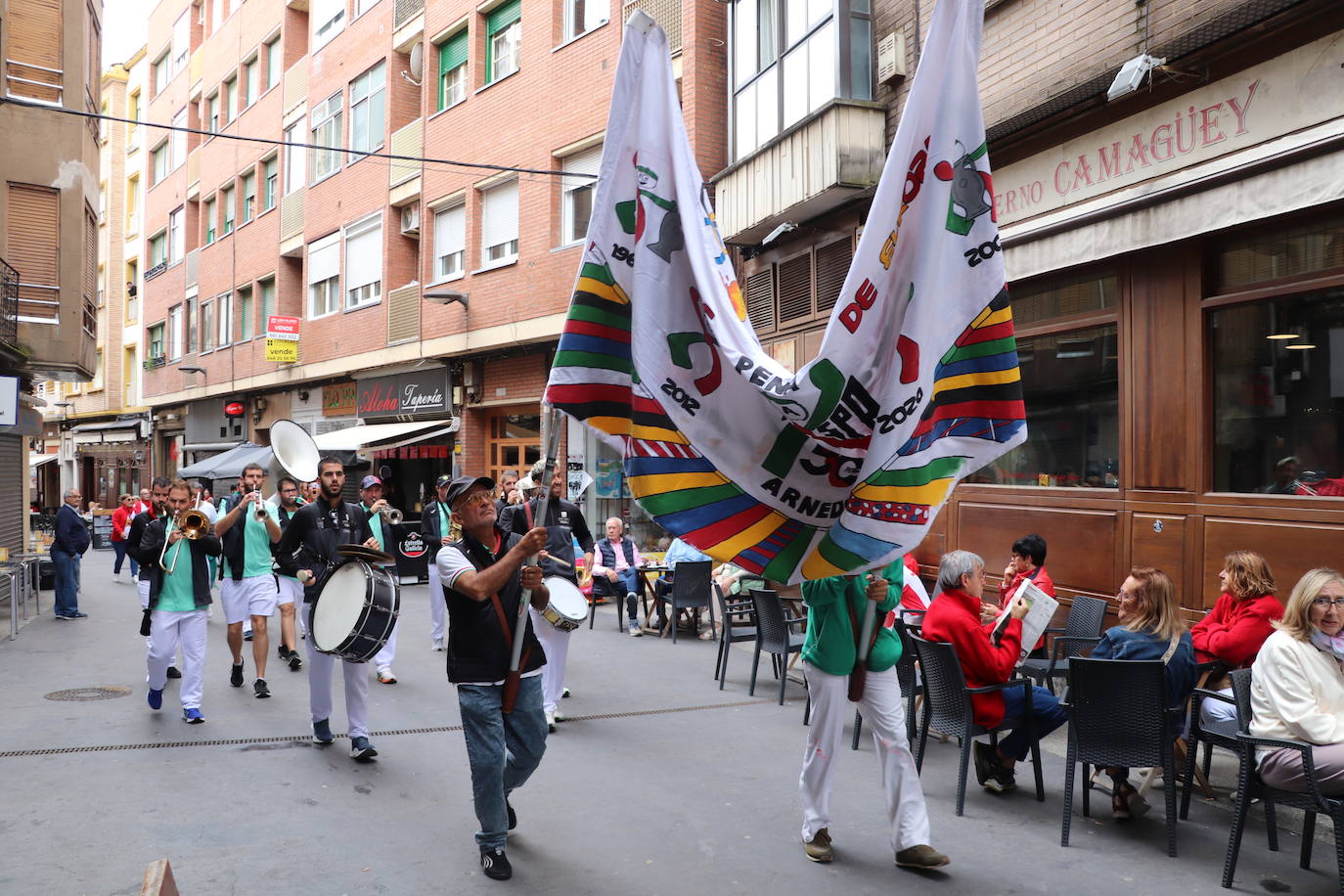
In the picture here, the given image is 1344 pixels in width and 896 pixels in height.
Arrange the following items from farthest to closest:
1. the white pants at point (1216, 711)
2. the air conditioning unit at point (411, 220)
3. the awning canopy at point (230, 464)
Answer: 1. the air conditioning unit at point (411, 220)
2. the awning canopy at point (230, 464)
3. the white pants at point (1216, 711)

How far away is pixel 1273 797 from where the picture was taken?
4867 mm

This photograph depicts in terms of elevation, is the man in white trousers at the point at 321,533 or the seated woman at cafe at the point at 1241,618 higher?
the man in white trousers at the point at 321,533

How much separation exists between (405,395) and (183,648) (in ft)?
52.6

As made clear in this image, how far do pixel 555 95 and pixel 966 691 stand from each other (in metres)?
15.2

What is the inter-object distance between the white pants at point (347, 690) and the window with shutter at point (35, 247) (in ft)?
47.8

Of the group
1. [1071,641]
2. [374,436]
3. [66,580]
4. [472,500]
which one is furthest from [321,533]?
[374,436]

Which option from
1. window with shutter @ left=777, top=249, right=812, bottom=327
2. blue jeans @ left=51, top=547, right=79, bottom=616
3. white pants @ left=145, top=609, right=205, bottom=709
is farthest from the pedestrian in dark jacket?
window with shutter @ left=777, top=249, right=812, bottom=327

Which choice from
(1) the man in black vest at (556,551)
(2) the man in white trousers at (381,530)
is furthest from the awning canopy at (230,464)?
(1) the man in black vest at (556,551)

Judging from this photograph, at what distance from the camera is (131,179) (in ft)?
145

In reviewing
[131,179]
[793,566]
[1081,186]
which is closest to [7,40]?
[1081,186]

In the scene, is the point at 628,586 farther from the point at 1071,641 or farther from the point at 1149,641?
the point at 1149,641

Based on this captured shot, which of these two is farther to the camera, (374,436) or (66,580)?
(374,436)

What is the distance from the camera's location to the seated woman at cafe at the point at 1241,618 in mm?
6094

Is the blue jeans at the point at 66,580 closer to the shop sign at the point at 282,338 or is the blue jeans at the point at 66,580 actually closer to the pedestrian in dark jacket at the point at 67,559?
the pedestrian in dark jacket at the point at 67,559
